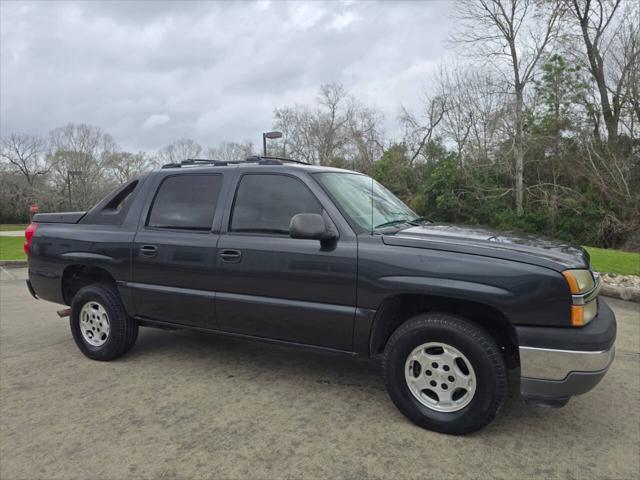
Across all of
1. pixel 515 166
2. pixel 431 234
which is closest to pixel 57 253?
pixel 431 234

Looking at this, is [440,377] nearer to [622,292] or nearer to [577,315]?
[577,315]

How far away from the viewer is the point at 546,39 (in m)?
21.9

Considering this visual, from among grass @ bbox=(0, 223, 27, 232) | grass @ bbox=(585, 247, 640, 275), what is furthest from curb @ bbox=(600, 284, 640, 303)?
grass @ bbox=(0, 223, 27, 232)

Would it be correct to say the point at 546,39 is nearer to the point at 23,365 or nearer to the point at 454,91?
the point at 454,91

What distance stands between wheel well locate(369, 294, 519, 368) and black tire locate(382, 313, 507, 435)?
0.12 metres

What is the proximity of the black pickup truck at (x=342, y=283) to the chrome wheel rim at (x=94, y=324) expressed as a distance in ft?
0.04

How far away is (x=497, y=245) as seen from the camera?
299 centimetres

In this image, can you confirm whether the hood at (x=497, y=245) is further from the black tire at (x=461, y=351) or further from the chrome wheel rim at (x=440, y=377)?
the chrome wheel rim at (x=440, y=377)

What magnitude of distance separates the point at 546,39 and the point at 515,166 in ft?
20.1

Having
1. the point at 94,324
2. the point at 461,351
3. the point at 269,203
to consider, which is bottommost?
the point at 94,324

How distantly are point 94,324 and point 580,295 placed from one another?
160 inches

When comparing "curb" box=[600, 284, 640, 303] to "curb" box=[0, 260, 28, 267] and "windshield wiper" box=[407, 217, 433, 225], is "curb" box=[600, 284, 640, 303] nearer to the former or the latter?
"windshield wiper" box=[407, 217, 433, 225]

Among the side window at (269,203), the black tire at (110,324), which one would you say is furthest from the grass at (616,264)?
the black tire at (110,324)

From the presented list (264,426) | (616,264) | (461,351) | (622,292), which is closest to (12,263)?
(264,426)
